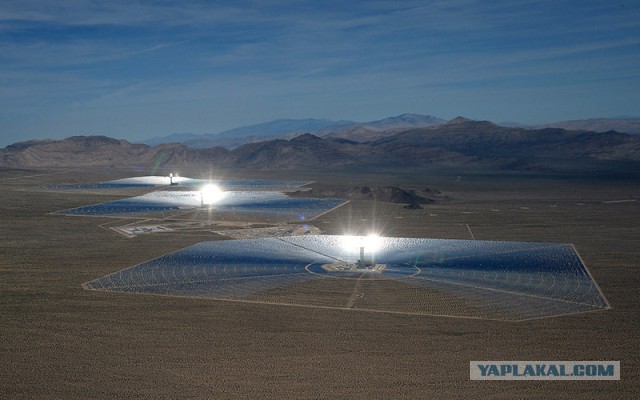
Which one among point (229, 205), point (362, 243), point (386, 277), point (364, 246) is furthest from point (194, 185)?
point (386, 277)

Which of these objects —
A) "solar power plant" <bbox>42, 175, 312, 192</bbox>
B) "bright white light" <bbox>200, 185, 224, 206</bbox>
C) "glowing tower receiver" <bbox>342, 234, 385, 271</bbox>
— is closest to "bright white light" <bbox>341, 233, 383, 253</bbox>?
"glowing tower receiver" <bbox>342, 234, 385, 271</bbox>

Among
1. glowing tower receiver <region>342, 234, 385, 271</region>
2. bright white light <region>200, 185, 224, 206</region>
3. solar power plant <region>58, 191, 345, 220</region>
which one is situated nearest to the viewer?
glowing tower receiver <region>342, 234, 385, 271</region>

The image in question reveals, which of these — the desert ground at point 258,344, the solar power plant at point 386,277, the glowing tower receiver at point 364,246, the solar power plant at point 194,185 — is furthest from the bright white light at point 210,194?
the desert ground at point 258,344

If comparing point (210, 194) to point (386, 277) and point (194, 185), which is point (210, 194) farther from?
point (386, 277)

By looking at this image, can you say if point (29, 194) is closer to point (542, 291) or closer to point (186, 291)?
point (186, 291)

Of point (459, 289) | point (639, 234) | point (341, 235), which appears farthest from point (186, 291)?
point (639, 234)

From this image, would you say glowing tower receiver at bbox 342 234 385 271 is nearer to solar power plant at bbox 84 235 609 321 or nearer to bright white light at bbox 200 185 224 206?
solar power plant at bbox 84 235 609 321
